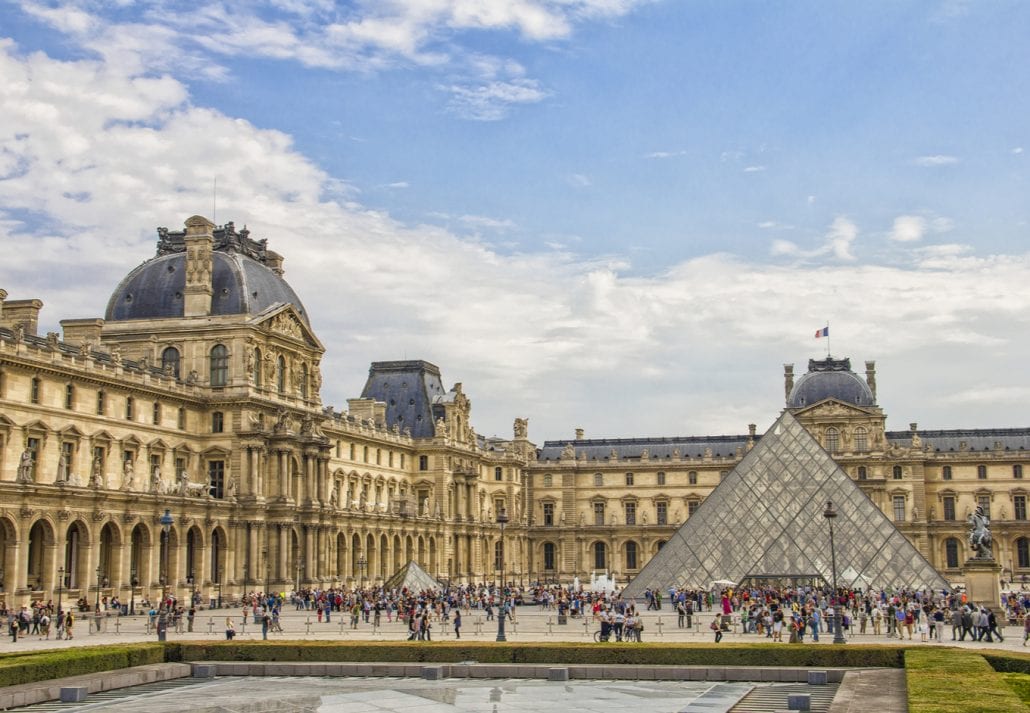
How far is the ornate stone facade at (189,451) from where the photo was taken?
42875 millimetres

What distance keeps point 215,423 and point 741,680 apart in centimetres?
3552

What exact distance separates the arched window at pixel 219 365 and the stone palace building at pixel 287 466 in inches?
3.4

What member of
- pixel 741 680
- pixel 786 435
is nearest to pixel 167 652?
pixel 741 680

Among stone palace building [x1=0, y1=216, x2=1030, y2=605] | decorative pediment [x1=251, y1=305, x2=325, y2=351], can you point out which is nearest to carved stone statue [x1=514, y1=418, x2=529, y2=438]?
stone palace building [x1=0, y1=216, x2=1030, y2=605]

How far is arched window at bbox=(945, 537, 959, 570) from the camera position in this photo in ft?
277

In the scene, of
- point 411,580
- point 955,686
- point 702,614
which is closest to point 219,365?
point 411,580

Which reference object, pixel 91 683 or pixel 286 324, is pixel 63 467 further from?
pixel 91 683

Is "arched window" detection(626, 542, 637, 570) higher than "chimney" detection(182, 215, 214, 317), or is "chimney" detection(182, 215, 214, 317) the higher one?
"chimney" detection(182, 215, 214, 317)

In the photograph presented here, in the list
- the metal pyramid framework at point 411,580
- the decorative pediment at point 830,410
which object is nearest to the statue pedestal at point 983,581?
the metal pyramid framework at point 411,580

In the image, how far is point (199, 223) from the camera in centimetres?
5559

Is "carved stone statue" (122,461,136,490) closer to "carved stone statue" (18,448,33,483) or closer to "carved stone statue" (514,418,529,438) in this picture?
"carved stone statue" (18,448,33,483)

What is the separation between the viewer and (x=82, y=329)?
178 ft

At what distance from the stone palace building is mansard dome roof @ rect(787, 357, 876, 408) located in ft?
0.58

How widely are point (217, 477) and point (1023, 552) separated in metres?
55.6
